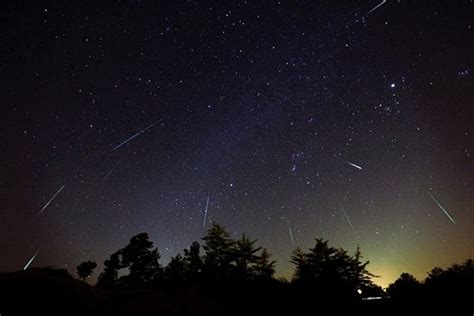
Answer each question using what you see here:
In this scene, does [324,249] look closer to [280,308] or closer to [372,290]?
[372,290]

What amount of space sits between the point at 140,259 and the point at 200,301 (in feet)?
72.6

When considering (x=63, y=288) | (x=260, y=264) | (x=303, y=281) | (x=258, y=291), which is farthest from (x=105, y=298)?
(x=260, y=264)

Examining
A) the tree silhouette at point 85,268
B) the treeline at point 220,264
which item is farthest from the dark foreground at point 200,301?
the tree silhouette at point 85,268

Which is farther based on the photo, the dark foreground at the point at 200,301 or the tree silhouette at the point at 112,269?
the tree silhouette at the point at 112,269

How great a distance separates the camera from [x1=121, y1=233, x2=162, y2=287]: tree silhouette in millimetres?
42844

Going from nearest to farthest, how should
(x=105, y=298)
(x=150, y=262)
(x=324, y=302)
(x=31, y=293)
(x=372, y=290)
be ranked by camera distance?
(x=31, y=293) < (x=105, y=298) < (x=324, y=302) < (x=372, y=290) < (x=150, y=262)

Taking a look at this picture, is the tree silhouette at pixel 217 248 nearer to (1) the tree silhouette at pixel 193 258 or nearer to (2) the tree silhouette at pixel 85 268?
(1) the tree silhouette at pixel 193 258

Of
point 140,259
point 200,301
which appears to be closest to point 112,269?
point 140,259

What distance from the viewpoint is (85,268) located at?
46.9m

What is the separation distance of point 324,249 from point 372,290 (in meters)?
6.54

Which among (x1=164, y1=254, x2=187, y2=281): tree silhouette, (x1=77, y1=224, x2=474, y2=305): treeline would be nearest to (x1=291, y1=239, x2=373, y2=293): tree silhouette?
(x1=77, y1=224, x2=474, y2=305): treeline

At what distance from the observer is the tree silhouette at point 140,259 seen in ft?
141

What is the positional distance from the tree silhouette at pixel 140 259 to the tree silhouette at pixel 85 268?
623 cm

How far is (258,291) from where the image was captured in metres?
24.1
